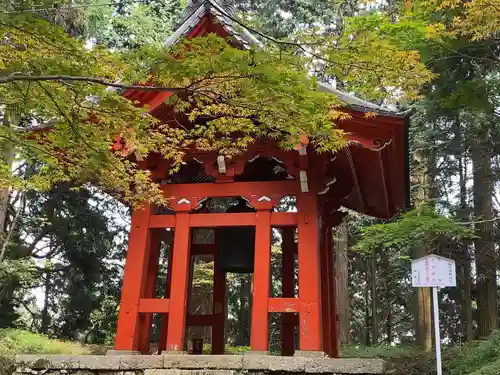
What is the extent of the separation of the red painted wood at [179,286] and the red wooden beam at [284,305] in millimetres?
1001

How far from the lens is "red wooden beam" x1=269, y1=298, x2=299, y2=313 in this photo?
5.26 meters

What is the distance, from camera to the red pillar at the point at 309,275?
513 cm

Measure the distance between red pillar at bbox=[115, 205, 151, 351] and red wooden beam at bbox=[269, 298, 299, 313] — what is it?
155 cm

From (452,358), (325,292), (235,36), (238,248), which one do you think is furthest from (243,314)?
(235,36)

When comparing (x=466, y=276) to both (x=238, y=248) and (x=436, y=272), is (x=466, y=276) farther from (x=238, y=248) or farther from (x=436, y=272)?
(x=238, y=248)

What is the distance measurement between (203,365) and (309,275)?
4.79 feet

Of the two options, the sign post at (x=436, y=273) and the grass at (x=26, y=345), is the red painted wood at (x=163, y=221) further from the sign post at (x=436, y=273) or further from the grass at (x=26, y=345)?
the grass at (x=26, y=345)

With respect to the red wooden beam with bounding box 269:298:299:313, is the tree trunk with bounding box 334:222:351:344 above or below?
above

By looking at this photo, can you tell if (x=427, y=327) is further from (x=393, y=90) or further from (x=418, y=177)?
(x=393, y=90)

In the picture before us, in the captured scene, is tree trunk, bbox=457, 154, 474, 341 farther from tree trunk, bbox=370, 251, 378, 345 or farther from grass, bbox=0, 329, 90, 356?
grass, bbox=0, 329, 90, 356

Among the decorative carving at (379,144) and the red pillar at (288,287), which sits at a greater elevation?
the decorative carving at (379,144)

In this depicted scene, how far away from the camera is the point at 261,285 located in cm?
538

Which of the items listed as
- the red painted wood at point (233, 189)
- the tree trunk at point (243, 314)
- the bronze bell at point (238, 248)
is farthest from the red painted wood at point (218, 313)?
the tree trunk at point (243, 314)

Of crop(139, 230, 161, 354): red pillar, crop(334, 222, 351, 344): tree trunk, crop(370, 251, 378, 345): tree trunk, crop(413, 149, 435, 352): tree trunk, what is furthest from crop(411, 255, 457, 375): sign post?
crop(370, 251, 378, 345): tree trunk
